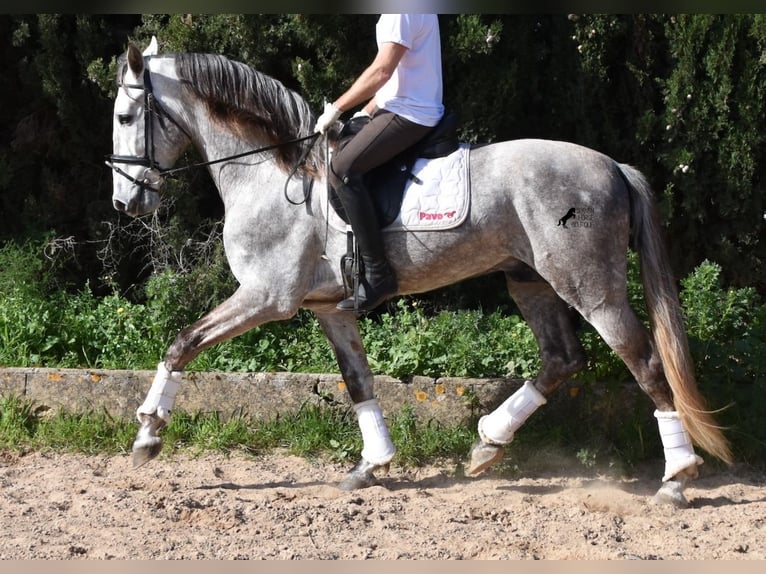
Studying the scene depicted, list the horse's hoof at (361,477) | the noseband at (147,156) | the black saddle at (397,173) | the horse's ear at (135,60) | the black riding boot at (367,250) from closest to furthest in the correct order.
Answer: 1. the black riding boot at (367,250)
2. the black saddle at (397,173)
3. the horse's ear at (135,60)
4. the noseband at (147,156)
5. the horse's hoof at (361,477)

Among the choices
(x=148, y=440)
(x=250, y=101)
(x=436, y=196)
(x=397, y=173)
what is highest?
(x=250, y=101)

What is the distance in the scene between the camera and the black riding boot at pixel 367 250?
500 cm

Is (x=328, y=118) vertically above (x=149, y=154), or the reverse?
(x=328, y=118)

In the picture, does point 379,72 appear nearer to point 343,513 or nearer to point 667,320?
point 667,320

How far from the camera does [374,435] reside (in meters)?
5.50

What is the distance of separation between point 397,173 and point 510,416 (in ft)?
4.87

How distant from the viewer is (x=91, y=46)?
7.50 metres

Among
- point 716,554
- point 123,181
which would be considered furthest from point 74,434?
point 716,554

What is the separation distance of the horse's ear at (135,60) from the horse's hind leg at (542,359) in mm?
2289

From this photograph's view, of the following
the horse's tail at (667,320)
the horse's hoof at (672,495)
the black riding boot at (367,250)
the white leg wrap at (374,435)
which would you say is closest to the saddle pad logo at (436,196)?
the black riding boot at (367,250)

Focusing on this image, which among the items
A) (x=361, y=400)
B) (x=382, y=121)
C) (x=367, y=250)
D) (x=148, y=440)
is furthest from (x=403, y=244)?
(x=148, y=440)

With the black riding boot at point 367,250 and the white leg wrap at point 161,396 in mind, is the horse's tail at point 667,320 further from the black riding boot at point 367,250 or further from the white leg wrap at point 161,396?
the white leg wrap at point 161,396

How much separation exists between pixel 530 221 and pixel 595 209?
1.09 ft

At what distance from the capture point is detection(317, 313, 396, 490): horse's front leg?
5.48 metres
